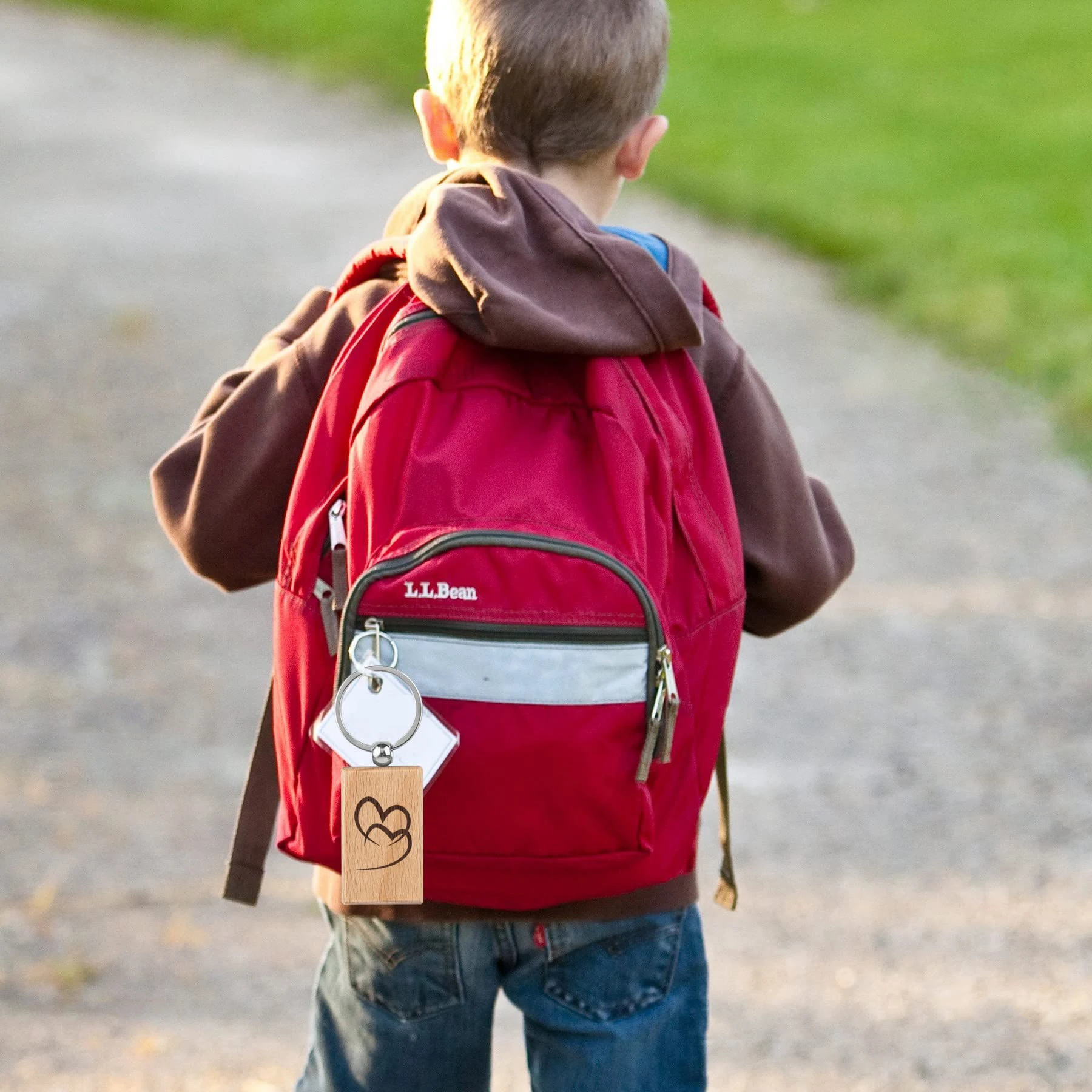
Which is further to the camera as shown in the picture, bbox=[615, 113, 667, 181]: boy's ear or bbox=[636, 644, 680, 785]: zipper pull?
bbox=[615, 113, 667, 181]: boy's ear

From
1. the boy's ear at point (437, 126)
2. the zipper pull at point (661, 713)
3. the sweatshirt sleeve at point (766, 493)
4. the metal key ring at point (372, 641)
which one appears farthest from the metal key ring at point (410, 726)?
the boy's ear at point (437, 126)

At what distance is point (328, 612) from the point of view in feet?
5.22

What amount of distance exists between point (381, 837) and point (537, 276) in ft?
1.80

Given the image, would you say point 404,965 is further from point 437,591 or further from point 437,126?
point 437,126

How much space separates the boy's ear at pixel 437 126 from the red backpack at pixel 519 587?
22 centimetres

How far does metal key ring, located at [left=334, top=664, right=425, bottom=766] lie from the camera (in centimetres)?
148

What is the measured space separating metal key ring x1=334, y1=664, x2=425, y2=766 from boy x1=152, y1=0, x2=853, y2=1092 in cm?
25

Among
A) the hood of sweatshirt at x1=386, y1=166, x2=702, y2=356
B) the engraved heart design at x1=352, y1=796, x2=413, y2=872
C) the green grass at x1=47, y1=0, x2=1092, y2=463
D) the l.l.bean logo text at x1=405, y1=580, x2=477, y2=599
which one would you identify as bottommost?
the green grass at x1=47, y1=0, x2=1092, y2=463

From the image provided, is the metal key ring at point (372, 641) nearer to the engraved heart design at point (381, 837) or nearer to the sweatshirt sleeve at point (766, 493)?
the engraved heart design at point (381, 837)

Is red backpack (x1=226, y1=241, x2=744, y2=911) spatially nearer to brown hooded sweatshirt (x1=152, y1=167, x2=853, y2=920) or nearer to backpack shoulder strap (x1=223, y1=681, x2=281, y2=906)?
brown hooded sweatshirt (x1=152, y1=167, x2=853, y2=920)

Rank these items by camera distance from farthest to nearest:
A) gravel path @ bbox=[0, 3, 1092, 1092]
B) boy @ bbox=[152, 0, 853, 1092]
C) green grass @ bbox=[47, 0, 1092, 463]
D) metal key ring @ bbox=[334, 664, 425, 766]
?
green grass @ bbox=[47, 0, 1092, 463] < gravel path @ bbox=[0, 3, 1092, 1092] < boy @ bbox=[152, 0, 853, 1092] < metal key ring @ bbox=[334, 664, 425, 766]

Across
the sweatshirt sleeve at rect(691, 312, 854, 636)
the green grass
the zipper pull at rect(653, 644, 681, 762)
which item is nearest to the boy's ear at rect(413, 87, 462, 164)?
the sweatshirt sleeve at rect(691, 312, 854, 636)

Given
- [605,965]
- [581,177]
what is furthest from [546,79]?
[605,965]

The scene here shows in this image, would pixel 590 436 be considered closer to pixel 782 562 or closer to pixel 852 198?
pixel 782 562
